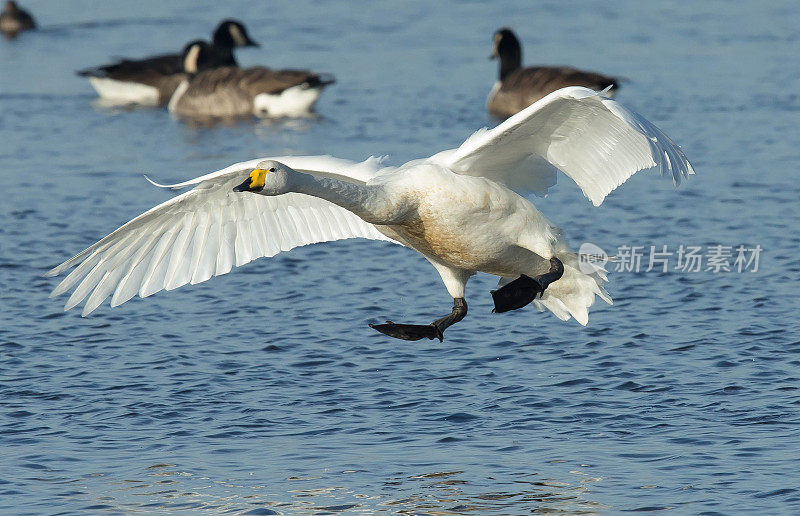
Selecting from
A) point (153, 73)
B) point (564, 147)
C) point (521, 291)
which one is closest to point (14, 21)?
point (153, 73)

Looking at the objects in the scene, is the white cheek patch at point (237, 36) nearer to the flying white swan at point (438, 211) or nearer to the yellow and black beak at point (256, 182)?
the flying white swan at point (438, 211)

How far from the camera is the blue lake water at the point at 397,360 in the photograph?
25.3 ft

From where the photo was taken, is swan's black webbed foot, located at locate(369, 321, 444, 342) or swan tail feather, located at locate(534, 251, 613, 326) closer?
swan's black webbed foot, located at locate(369, 321, 444, 342)

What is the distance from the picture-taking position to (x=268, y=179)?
746cm

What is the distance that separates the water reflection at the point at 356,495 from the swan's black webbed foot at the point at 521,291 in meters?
1.35

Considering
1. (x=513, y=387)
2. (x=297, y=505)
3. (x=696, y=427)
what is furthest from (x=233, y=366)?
(x=696, y=427)

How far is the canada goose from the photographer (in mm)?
26359

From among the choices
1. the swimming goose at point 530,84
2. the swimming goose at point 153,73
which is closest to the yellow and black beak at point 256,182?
the swimming goose at point 530,84

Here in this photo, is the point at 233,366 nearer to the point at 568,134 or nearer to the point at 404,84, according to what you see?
the point at 568,134

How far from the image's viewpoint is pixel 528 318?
1104cm

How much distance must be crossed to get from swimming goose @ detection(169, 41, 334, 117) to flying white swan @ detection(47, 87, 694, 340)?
10640mm

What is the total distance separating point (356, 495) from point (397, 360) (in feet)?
8.38

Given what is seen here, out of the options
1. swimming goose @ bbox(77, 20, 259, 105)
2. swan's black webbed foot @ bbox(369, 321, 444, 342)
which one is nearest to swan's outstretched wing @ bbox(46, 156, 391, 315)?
swan's black webbed foot @ bbox(369, 321, 444, 342)

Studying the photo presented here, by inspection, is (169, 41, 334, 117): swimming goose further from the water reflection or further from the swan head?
the water reflection
